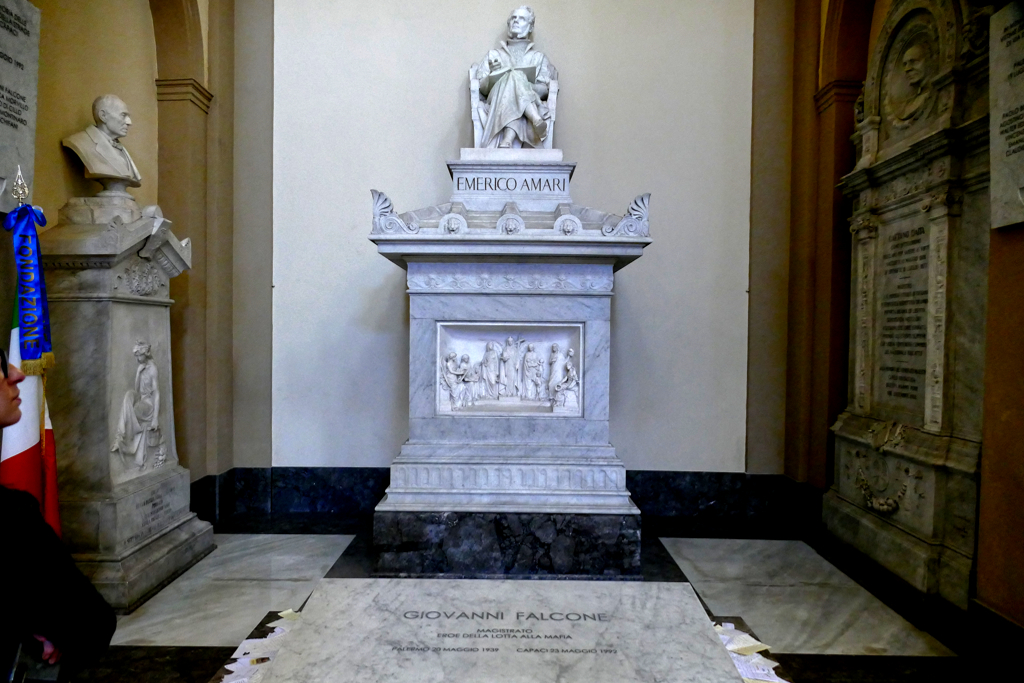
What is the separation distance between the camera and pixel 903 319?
4.09 meters

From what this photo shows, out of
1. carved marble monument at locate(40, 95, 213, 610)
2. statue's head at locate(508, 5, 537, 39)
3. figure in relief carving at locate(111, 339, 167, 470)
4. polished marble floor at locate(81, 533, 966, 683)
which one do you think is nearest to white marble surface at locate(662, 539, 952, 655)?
polished marble floor at locate(81, 533, 966, 683)

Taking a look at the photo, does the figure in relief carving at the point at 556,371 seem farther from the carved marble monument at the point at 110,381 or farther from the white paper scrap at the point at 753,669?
the carved marble monument at the point at 110,381

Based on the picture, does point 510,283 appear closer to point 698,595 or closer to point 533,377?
point 533,377

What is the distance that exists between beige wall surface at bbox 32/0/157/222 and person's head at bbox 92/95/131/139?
26cm

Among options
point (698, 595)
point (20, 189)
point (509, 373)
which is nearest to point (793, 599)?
point (698, 595)

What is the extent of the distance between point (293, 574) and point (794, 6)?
21.0 ft

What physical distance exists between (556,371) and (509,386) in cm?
36

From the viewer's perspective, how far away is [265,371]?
222 inches

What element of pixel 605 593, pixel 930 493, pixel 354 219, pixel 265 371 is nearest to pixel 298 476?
pixel 265 371

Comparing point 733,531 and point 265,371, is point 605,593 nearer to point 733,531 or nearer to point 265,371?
point 733,531

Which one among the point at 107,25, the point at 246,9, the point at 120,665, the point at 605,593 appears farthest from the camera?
the point at 246,9

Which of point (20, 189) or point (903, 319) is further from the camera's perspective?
point (903, 319)

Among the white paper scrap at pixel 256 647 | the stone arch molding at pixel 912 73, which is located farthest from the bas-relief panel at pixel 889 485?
the white paper scrap at pixel 256 647

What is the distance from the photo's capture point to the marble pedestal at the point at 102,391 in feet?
11.8
